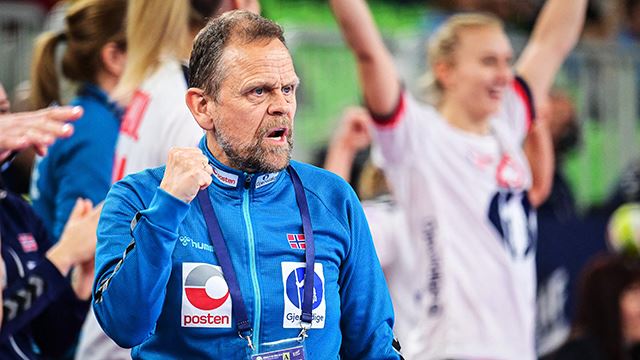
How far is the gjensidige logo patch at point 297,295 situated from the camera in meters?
3.48

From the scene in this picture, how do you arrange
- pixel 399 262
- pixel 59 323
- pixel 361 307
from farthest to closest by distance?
pixel 399 262 → pixel 59 323 → pixel 361 307

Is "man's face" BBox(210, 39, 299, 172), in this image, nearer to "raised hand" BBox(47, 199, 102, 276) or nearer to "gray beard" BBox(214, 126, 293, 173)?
"gray beard" BBox(214, 126, 293, 173)

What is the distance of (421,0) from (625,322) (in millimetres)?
4307

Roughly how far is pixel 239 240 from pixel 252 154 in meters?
0.22

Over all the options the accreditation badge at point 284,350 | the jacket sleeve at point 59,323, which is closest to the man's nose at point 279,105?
Result: the accreditation badge at point 284,350

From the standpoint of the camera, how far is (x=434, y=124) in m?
6.52

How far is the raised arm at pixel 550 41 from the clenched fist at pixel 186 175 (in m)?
3.79

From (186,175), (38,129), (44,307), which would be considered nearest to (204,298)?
(186,175)

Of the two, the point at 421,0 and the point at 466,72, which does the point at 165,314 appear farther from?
the point at 421,0

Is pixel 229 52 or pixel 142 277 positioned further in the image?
pixel 229 52

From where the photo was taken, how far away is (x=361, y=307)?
12.0 feet

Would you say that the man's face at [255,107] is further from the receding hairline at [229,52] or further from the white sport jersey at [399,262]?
the white sport jersey at [399,262]

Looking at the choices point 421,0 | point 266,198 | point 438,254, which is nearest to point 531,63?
point 438,254

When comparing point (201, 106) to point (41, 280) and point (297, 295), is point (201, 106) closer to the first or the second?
point (297, 295)
